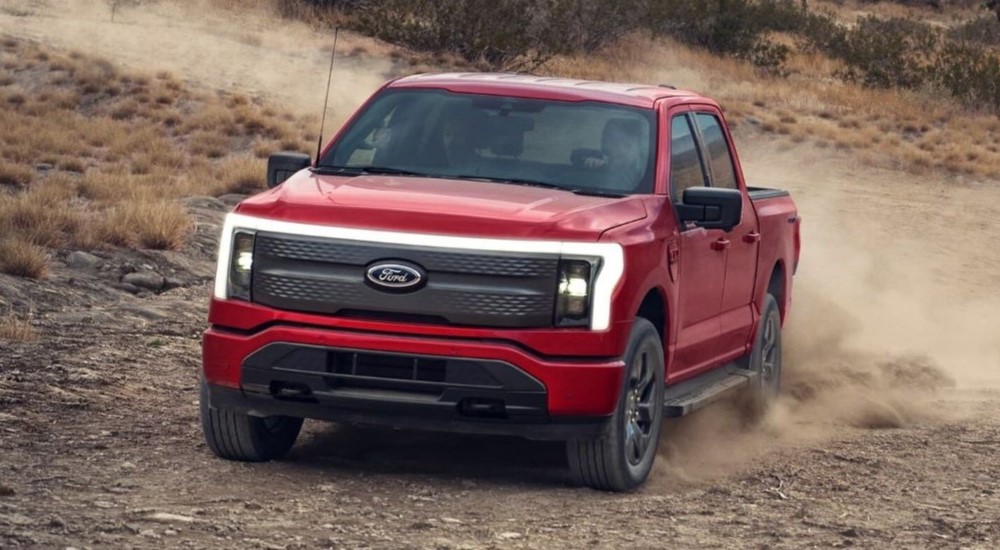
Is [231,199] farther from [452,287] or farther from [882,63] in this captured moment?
[882,63]

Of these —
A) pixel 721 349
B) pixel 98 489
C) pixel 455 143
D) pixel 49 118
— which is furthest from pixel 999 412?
pixel 49 118

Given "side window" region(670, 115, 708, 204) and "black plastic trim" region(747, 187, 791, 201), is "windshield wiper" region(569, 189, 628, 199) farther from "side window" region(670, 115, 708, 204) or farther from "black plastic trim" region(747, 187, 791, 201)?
"black plastic trim" region(747, 187, 791, 201)

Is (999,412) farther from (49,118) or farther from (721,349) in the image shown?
(49,118)

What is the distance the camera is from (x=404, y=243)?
6789 mm

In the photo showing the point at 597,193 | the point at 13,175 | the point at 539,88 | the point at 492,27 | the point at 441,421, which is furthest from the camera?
the point at 492,27

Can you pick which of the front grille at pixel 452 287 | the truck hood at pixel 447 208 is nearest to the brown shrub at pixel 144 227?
the truck hood at pixel 447 208

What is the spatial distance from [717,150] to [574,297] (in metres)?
2.65

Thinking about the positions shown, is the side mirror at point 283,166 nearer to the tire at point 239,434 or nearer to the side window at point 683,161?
the tire at point 239,434

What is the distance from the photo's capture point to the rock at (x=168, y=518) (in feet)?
20.3

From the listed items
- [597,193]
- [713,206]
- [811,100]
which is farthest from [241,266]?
[811,100]

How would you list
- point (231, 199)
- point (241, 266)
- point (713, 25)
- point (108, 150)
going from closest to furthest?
1. point (241, 266)
2. point (231, 199)
3. point (108, 150)
4. point (713, 25)

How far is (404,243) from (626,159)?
1.52 m

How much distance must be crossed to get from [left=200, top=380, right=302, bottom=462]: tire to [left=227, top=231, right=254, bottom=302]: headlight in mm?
432

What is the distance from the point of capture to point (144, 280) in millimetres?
13594
